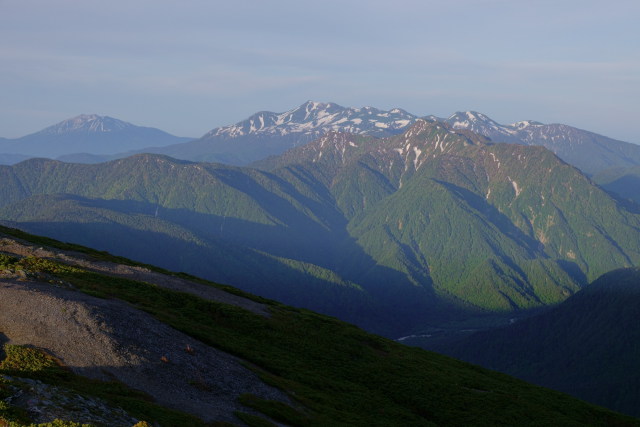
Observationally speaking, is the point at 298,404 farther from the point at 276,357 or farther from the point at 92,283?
the point at 92,283

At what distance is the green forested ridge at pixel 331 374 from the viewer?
68.2 metres

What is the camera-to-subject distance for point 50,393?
42.8 m

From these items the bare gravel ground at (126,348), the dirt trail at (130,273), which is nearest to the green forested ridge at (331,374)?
the bare gravel ground at (126,348)

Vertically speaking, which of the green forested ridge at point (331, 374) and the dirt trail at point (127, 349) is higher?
the dirt trail at point (127, 349)

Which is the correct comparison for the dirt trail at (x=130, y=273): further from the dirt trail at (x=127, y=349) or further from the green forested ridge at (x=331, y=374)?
the dirt trail at (x=127, y=349)

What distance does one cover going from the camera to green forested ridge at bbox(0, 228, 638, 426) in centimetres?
6819

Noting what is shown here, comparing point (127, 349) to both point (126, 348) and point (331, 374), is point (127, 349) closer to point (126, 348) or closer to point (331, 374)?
point (126, 348)

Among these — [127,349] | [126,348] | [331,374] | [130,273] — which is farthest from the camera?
[130,273]

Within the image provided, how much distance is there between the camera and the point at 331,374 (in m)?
84.6

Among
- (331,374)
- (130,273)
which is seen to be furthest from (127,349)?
(130,273)

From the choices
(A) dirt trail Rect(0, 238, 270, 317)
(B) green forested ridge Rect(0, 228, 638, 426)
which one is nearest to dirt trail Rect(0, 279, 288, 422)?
(B) green forested ridge Rect(0, 228, 638, 426)

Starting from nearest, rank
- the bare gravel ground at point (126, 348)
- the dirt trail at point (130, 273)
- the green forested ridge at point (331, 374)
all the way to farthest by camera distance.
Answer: the bare gravel ground at point (126, 348) < the green forested ridge at point (331, 374) < the dirt trail at point (130, 273)

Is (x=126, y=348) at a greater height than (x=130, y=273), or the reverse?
(x=126, y=348)

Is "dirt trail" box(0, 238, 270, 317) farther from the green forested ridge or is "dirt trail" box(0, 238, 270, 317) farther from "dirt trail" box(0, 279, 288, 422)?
"dirt trail" box(0, 279, 288, 422)
